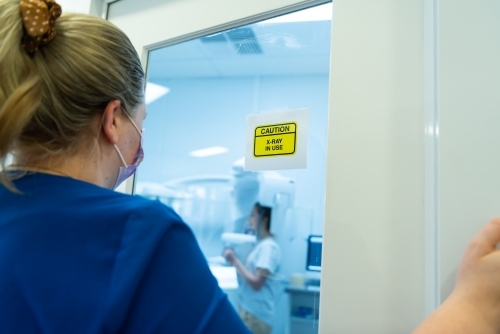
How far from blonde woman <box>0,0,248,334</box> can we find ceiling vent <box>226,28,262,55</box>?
0.47 metres

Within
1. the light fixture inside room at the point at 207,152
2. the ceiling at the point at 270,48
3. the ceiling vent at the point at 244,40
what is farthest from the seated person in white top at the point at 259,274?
the ceiling vent at the point at 244,40

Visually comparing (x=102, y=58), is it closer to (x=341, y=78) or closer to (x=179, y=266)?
(x=179, y=266)

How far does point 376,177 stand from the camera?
682 mm

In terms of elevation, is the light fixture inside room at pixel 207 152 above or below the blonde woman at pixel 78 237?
above

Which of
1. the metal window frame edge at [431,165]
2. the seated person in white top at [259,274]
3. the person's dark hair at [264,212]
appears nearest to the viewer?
the metal window frame edge at [431,165]

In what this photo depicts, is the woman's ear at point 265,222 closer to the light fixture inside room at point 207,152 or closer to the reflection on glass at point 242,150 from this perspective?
the reflection on glass at point 242,150

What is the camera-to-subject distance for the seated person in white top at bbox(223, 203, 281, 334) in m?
2.10

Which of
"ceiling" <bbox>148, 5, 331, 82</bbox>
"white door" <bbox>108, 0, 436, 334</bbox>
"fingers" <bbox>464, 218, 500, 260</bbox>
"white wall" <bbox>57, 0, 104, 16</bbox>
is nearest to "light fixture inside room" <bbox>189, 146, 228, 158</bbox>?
"ceiling" <bbox>148, 5, 331, 82</bbox>

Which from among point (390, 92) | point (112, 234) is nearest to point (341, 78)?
point (390, 92)

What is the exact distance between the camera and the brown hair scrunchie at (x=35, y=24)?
508mm

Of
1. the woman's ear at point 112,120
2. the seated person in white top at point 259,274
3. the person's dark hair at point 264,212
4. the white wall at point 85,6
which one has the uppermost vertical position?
the white wall at point 85,6

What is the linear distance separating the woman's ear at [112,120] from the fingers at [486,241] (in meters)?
0.54

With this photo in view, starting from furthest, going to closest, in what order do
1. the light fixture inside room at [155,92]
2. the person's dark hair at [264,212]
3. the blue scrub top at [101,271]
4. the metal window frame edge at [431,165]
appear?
the person's dark hair at [264,212], the light fixture inside room at [155,92], the metal window frame edge at [431,165], the blue scrub top at [101,271]

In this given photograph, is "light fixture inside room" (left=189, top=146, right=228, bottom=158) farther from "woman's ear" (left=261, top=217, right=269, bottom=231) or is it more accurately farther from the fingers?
the fingers
